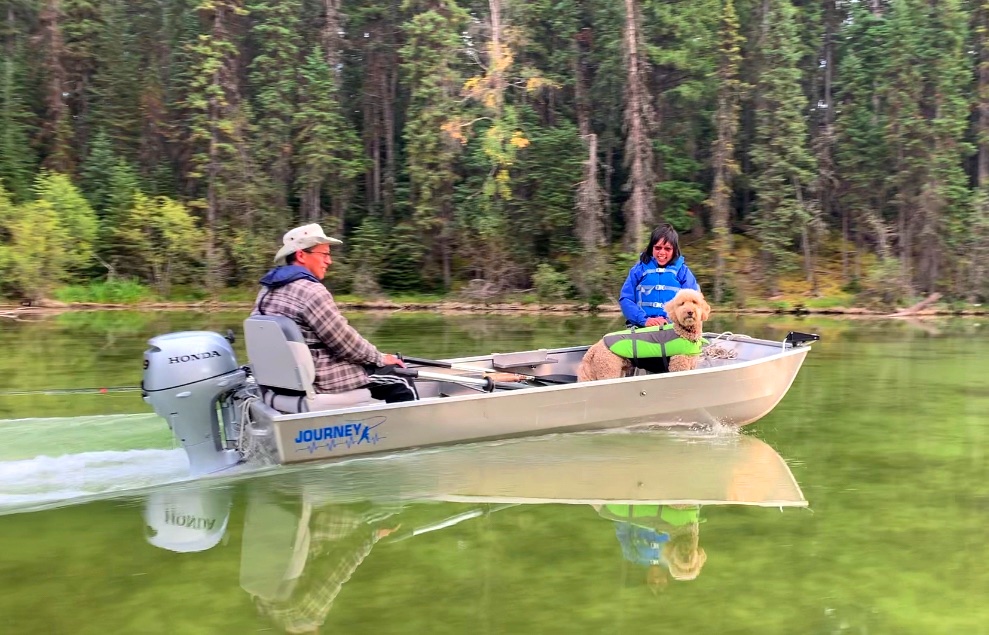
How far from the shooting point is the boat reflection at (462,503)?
428cm

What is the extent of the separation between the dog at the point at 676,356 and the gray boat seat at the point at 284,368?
7.45 ft

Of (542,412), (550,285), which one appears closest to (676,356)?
(542,412)

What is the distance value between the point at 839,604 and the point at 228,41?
32721 mm

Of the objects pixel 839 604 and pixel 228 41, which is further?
pixel 228 41

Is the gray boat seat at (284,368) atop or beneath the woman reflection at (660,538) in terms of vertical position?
atop

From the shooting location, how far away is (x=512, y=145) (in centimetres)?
3020

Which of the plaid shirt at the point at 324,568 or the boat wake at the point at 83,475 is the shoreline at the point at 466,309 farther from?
the plaid shirt at the point at 324,568

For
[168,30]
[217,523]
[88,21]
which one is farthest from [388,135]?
[217,523]

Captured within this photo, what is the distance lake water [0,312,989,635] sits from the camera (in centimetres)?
374

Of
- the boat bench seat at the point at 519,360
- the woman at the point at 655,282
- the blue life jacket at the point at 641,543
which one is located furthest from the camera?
the boat bench seat at the point at 519,360

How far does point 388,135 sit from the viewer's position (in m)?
36.0

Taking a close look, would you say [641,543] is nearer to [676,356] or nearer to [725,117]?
[676,356]

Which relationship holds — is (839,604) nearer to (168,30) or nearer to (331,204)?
(331,204)

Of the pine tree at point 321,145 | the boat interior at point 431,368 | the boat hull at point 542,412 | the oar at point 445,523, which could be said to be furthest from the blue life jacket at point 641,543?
the pine tree at point 321,145
